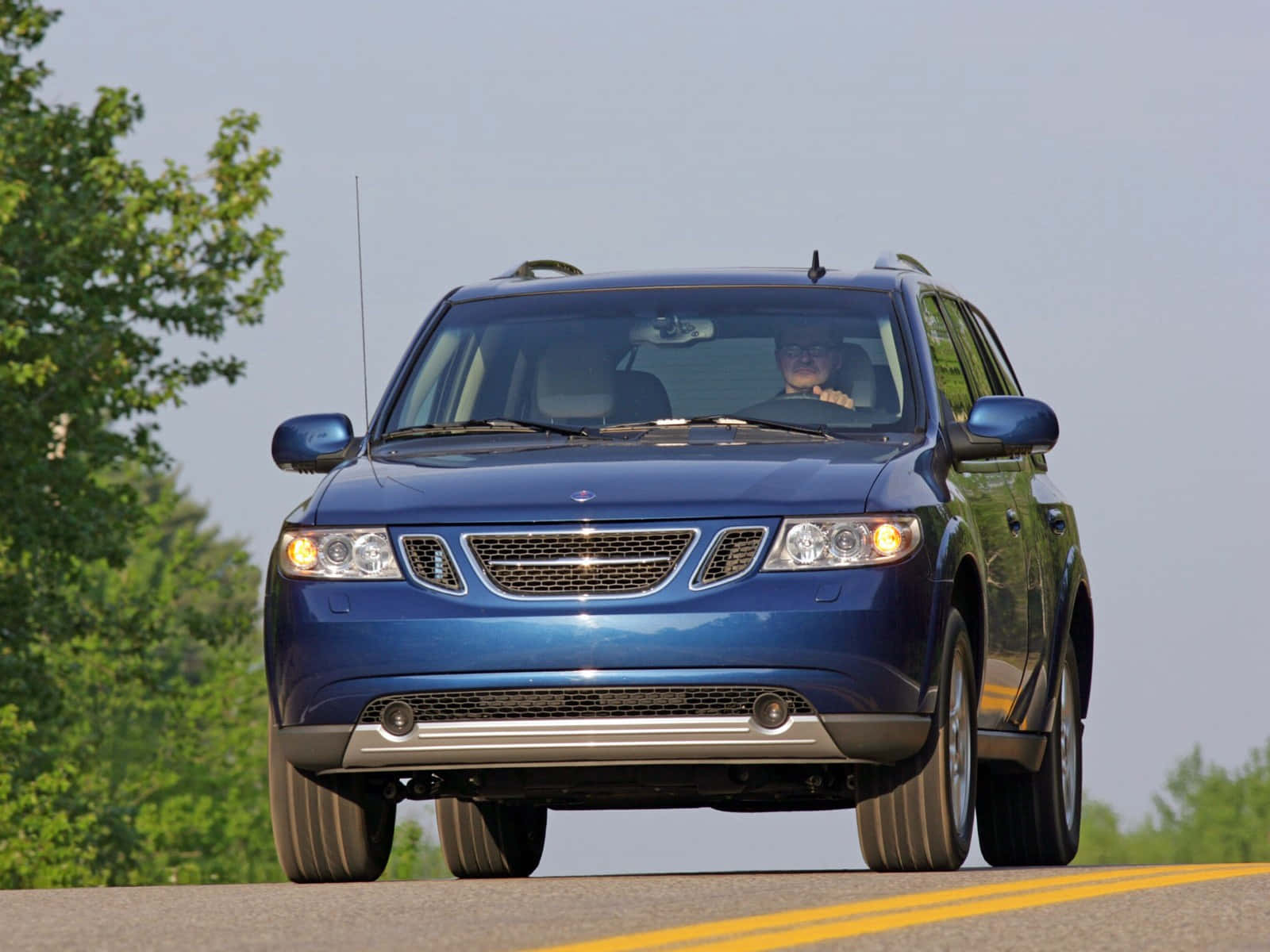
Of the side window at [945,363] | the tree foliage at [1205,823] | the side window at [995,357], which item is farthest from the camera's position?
the tree foliage at [1205,823]

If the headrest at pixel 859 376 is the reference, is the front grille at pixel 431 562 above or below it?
below

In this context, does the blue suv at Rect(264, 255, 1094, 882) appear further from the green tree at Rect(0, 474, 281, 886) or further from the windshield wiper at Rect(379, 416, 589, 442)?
the green tree at Rect(0, 474, 281, 886)

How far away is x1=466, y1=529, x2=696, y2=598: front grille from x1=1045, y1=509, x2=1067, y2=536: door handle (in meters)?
3.49

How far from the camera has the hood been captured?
8539mm

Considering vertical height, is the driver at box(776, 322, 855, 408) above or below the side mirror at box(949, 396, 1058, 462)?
above

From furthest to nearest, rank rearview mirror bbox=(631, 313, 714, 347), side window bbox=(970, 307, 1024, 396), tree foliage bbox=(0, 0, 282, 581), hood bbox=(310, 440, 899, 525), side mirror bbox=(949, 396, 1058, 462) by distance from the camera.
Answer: tree foliage bbox=(0, 0, 282, 581)
side window bbox=(970, 307, 1024, 396)
rearview mirror bbox=(631, 313, 714, 347)
side mirror bbox=(949, 396, 1058, 462)
hood bbox=(310, 440, 899, 525)

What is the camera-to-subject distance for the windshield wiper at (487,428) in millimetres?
9641

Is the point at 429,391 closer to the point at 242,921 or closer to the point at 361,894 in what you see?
the point at 361,894

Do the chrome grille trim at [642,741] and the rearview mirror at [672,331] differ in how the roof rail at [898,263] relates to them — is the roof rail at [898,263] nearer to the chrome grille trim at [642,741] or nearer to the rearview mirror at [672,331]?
the rearview mirror at [672,331]

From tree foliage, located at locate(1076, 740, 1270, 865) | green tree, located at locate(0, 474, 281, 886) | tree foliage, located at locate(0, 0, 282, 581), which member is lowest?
tree foliage, located at locate(1076, 740, 1270, 865)

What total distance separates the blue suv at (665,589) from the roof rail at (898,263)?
2.55ft

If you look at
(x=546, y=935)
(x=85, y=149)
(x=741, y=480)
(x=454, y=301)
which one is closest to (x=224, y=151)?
(x=85, y=149)

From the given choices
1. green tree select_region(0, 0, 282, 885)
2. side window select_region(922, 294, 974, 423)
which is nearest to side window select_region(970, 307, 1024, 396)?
side window select_region(922, 294, 974, 423)

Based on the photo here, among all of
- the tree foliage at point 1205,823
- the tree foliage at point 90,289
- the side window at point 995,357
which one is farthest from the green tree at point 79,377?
the tree foliage at point 1205,823
